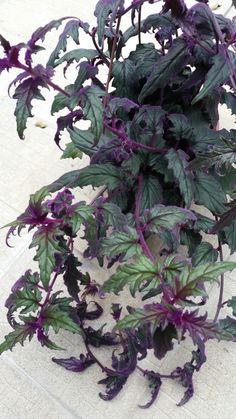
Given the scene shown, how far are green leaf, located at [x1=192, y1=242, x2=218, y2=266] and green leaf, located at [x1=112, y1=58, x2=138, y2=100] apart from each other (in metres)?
0.41

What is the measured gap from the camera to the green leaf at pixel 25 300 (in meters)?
1.04

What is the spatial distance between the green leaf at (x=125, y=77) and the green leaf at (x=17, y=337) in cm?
60

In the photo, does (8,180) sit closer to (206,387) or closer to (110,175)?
(110,175)

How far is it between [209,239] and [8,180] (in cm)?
68

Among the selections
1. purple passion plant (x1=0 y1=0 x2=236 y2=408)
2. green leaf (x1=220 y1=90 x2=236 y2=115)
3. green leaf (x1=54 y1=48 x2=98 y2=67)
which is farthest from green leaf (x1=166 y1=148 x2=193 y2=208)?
green leaf (x1=54 y1=48 x2=98 y2=67)

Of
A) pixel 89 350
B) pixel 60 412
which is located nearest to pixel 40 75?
pixel 89 350

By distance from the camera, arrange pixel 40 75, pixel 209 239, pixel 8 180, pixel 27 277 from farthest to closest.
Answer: pixel 8 180
pixel 209 239
pixel 27 277
pixel 40 75

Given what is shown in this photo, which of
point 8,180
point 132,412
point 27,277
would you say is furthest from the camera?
point 8,180

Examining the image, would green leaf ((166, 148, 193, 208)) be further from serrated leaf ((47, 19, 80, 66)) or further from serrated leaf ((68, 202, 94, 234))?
serrated leaf ((47, 19, 80, 66))

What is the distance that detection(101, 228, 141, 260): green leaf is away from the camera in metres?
0.93

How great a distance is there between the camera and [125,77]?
4.00 ft

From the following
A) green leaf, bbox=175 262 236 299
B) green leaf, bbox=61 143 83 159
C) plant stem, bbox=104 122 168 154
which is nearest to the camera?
green leaf, bbox=175 262 236 299

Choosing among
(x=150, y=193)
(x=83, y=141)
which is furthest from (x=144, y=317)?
(x=83, y=141)

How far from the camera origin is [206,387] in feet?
4.06
